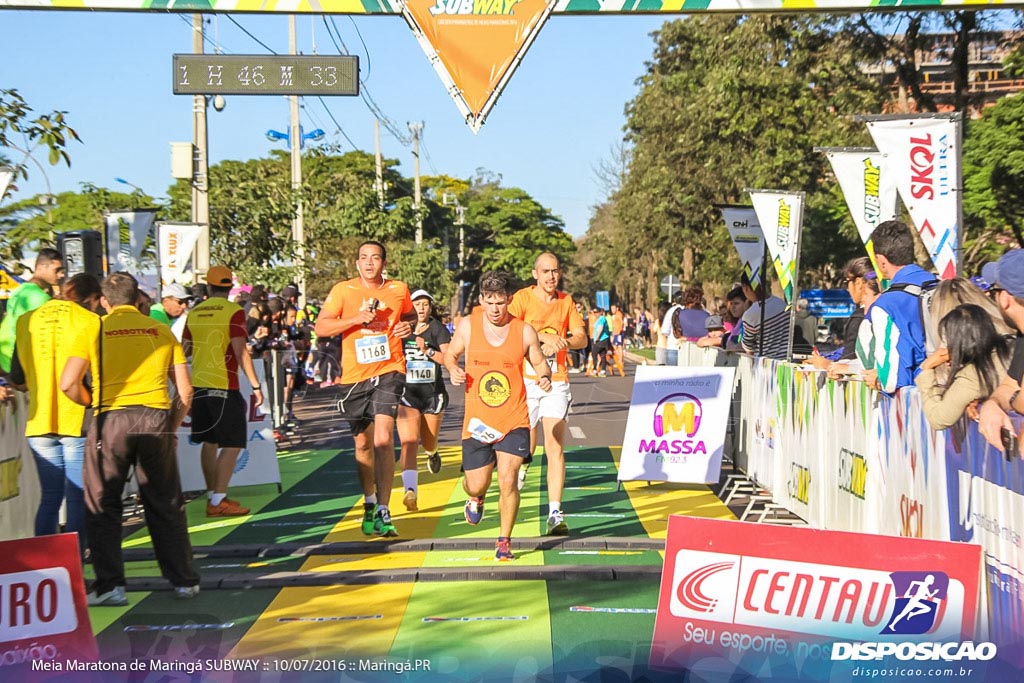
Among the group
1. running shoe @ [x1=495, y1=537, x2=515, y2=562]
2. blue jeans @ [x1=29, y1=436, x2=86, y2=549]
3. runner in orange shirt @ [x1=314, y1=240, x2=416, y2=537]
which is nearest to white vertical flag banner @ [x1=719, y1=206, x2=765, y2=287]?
runner in orange shirt @ [x1=314, y1=240, x2=416, y2=537]

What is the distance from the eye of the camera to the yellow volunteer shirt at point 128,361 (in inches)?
290

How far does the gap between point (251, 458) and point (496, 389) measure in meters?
4.66

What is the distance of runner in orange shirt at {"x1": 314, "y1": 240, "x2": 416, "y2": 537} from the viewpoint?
365 inches

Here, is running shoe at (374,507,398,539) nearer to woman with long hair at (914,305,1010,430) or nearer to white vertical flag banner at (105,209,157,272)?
woman with long hair at (914,305,1010,430)

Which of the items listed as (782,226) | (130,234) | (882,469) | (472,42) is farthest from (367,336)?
(130,234)

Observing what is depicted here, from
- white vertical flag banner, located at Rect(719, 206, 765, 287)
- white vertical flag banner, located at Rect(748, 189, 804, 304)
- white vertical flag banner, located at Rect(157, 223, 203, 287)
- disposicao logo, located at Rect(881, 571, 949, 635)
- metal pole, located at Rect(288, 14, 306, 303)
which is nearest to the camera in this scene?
disposicao logo, located at Rect(881, 571, 949, 635)

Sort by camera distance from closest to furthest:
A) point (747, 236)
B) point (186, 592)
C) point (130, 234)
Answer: point (186, 592) → point (747, 236) → point (130, 234)

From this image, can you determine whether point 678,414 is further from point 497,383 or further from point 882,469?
point 882,469

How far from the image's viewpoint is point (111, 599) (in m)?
7.32

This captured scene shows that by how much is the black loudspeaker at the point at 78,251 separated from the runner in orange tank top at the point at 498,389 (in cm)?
390

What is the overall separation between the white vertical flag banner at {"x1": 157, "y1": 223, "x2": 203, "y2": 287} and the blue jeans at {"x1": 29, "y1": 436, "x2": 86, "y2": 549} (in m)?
9.91

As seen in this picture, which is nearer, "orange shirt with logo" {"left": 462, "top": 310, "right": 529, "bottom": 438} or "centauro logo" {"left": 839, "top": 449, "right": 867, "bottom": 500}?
"centauro logo" {"left": 839, "top": 449, "right": 867, "bottom": 500}

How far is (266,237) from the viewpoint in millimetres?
24500

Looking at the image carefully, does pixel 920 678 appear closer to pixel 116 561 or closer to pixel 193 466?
pixel 116 561
